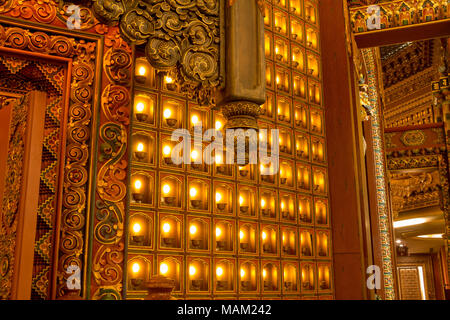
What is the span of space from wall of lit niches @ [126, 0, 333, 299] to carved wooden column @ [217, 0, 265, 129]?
3.44ft

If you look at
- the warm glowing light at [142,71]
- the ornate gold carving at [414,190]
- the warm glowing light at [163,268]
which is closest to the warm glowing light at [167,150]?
the warm glowing light at [142,71]

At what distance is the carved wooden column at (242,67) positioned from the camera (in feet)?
9.11

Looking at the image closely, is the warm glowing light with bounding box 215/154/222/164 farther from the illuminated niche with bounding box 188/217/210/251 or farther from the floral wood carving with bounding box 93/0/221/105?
the floral wood carving with bounding box 93/0/221/105

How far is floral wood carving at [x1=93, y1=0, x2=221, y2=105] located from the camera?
2.52 m

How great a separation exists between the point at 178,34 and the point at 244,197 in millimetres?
1972

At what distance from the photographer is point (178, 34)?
8.87 ft

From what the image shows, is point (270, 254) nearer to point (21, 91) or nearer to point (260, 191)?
point (260, 191)

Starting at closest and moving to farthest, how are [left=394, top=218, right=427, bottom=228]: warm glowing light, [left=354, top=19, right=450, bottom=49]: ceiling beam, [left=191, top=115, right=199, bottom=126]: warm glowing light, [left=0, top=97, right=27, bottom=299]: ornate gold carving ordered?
1. [left=0, top=97, right=27, bottom=299]: ornate gold carving
2. [left=191, top=115, right=199, bottom=126]: warm glowing light
3. [left=354, top=19, right=450, bottom=49]: ceiling beam
4. [left=394, top=218, right=427, bottom=228]: warm glowing light

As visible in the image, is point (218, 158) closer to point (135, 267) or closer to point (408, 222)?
point (135, 267)

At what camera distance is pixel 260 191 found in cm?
446

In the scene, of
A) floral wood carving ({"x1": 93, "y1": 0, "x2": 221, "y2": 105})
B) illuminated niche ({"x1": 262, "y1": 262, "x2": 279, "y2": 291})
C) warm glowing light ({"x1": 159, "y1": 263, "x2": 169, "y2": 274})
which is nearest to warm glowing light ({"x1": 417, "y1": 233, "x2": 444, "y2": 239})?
illuminated niche ({"x1": 262, "y1": 262, "x2": 279, "y2": 291})

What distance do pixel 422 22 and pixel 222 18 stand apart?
394 cm

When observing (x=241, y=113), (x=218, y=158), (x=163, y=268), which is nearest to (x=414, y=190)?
(x=218, y=158)

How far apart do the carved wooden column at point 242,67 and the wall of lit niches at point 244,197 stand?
105 cm
